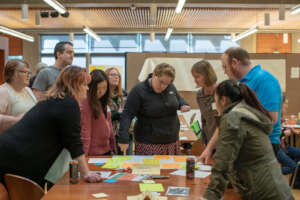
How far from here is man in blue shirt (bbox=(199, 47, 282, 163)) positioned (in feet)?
6.68

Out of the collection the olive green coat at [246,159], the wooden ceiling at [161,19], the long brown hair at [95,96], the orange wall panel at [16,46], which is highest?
the wooden ceiling at [161,19]

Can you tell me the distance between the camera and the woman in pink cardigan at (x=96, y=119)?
2.56m

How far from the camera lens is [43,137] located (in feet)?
6.31

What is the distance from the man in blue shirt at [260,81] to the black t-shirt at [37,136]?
109 cm

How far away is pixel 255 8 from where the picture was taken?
370 inches

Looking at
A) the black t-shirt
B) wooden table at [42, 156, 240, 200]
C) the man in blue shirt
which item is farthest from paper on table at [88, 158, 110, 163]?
the man in blue shirt

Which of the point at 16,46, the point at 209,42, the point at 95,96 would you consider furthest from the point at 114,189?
the point at 16,46

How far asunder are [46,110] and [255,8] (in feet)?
29.0

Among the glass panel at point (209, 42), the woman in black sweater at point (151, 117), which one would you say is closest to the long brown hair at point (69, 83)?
the woman in black sweater at point (151, 117)

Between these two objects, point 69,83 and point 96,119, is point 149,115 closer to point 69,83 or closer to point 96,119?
point 96,119

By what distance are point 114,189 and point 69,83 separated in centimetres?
73

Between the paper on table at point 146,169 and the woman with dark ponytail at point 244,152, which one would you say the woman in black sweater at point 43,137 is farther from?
the woman with dark ponytail at point 244,152

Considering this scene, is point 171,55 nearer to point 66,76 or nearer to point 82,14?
point 66,76

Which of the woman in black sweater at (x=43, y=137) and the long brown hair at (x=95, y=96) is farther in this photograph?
the long brown hair at (x=95, y=96)
